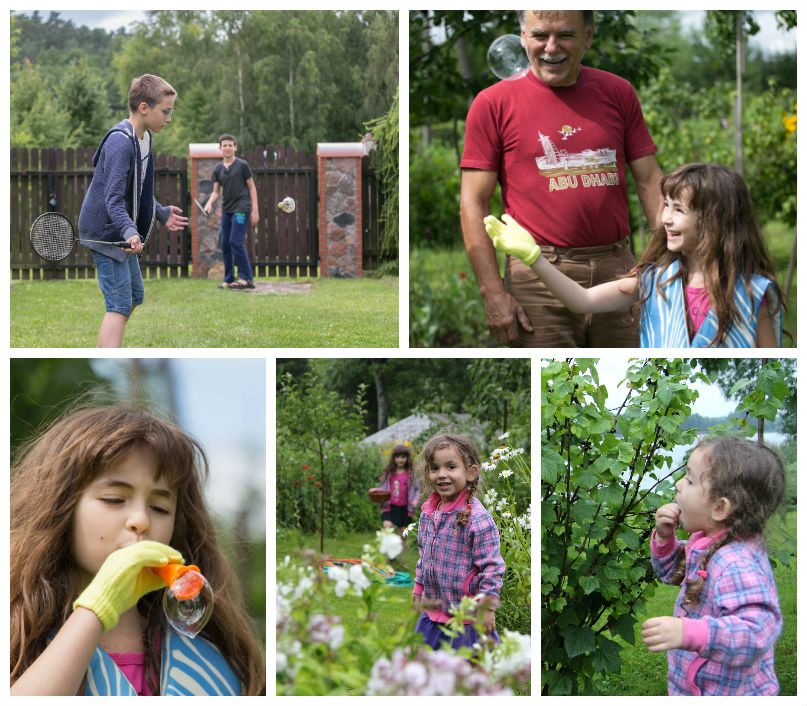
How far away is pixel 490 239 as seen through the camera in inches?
132

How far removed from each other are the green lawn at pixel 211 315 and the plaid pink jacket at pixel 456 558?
0.75 metres

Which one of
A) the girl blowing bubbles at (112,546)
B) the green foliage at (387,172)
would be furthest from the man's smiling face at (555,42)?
the girl blowing bubbles at (112,546)

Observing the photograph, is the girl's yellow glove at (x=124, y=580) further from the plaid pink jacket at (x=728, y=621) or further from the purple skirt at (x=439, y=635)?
the plaid pink jacket at (x=728, y=621)

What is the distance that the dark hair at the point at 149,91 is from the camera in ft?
11.2

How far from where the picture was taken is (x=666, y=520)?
118 inches

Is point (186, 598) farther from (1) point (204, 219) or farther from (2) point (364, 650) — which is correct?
(1) point (204, 219)

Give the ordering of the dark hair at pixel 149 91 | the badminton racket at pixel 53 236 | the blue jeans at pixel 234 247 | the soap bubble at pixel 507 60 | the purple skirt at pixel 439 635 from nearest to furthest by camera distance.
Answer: the purple skirt at pixel 439 635 → the soap bubble at pixel 507 60 → the dark hair at pixel 149 91 → the badminton racket at pixel 53 236 → the blue jeans at pixel 234 247

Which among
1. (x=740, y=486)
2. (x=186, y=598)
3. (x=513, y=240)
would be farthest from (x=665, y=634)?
(x=186, y=598)

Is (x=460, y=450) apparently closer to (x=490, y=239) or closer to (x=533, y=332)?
(x=533, y=332)

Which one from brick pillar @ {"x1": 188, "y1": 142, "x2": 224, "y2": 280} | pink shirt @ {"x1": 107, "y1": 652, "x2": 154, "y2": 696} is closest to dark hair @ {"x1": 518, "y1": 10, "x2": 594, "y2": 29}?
brick pillar @ {"x1": 188, "y1": 142, "x2": 224, "y2": 280}

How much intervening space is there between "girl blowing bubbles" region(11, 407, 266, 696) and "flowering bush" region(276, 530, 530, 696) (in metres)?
0.23

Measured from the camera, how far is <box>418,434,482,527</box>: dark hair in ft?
10.1
